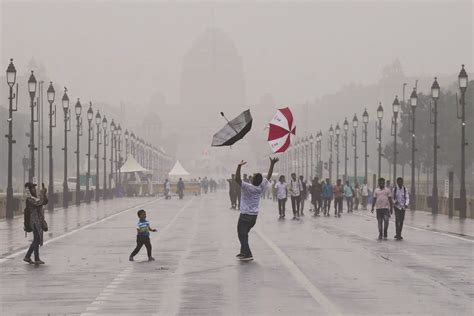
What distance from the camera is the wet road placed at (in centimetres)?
1608

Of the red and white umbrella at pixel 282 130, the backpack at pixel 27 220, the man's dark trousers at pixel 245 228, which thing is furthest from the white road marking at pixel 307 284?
the backpack at pixel 27 220

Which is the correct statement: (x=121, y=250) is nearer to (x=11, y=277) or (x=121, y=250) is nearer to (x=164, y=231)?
(x=11, y=277)

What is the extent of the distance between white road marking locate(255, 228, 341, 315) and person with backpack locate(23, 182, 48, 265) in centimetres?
479

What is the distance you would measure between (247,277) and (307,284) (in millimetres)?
1545

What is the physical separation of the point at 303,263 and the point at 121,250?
18.5 feet

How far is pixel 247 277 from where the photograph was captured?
2033cm

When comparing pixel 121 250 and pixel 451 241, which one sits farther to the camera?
pixel 451 241

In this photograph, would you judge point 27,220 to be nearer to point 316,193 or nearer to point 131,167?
point 316,193

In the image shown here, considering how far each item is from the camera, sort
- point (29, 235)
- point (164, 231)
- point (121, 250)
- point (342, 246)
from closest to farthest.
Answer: point (121, 250) → point (342, 246) → point (29, 235) → point (164, 231)

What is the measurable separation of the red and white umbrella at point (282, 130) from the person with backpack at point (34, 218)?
4690 millimetres

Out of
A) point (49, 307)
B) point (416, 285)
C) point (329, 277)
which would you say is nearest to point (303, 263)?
point (329, 277)

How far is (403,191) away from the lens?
3325 cm

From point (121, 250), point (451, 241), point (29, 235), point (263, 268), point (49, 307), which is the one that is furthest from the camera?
point (29, 235)

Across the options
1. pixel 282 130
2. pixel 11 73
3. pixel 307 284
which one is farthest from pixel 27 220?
pixel 11 73
